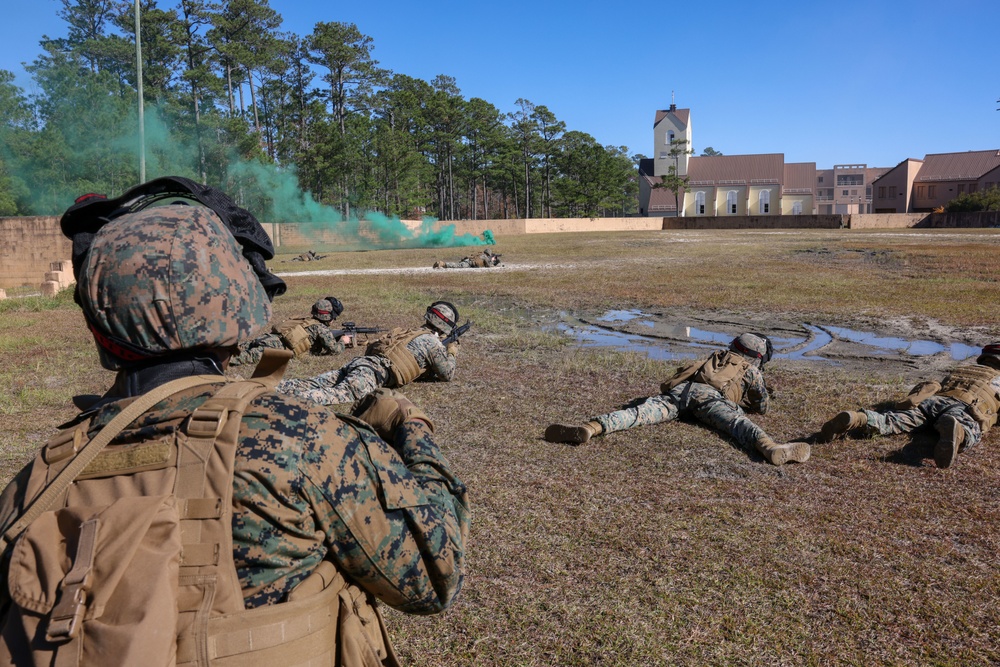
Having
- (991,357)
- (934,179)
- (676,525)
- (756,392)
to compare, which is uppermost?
(934,179)

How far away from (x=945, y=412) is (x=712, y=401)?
174 cm

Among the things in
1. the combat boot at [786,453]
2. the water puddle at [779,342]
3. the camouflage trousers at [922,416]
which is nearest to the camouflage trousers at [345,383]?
the combat boot at [786,453]

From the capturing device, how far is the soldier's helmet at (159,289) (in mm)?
1492

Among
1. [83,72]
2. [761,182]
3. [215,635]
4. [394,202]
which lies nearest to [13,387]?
[215,635]

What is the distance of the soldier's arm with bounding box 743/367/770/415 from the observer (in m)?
6.25

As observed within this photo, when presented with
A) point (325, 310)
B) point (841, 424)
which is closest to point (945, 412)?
point (841, 424)

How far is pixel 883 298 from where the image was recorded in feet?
46.7

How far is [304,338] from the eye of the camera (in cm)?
895

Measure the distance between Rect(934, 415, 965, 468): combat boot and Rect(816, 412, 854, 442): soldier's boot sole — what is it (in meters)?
0.58

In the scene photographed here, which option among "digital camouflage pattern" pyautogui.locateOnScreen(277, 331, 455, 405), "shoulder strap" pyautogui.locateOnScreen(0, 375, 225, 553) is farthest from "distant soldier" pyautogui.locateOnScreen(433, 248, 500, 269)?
"shoulder strap" pyautogui.locateOnScreen(0, 375, 225, 553)

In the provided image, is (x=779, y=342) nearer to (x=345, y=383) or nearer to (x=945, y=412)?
(x=945, y=412)

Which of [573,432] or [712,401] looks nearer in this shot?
[573,432]

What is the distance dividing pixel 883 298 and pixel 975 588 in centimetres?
1212

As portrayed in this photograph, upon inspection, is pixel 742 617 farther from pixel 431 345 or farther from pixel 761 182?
pixel 761 182
